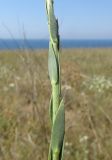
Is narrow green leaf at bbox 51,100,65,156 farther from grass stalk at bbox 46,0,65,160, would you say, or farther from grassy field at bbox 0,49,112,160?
grassy field at bbox 0,49,112,160

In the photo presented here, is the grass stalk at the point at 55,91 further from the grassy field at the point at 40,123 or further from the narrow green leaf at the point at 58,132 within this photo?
the grassy field at the point at 40,123

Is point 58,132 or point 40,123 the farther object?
point 40,123

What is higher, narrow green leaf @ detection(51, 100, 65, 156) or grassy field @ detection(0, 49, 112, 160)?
narrow green leaf @ detection(51, 100, 65, 156)

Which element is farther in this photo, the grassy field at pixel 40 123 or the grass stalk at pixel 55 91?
the grassy field at pixel 40 123

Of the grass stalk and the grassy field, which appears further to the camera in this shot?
the grassy field

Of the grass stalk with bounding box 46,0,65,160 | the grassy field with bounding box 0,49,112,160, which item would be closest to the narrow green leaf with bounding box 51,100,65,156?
the grass stalk with bounding box 46,0,65,160

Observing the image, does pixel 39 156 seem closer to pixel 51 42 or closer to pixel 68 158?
pixel 68 158

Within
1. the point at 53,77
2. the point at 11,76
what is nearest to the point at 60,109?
the point at 53,77

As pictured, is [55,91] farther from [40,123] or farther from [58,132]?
[40,123]

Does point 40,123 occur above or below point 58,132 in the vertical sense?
below

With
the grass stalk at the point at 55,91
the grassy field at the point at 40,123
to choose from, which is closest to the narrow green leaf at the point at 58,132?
the grass stalk at the point at 55,91

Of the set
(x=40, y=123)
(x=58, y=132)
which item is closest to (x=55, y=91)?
(x=58, y=132)
